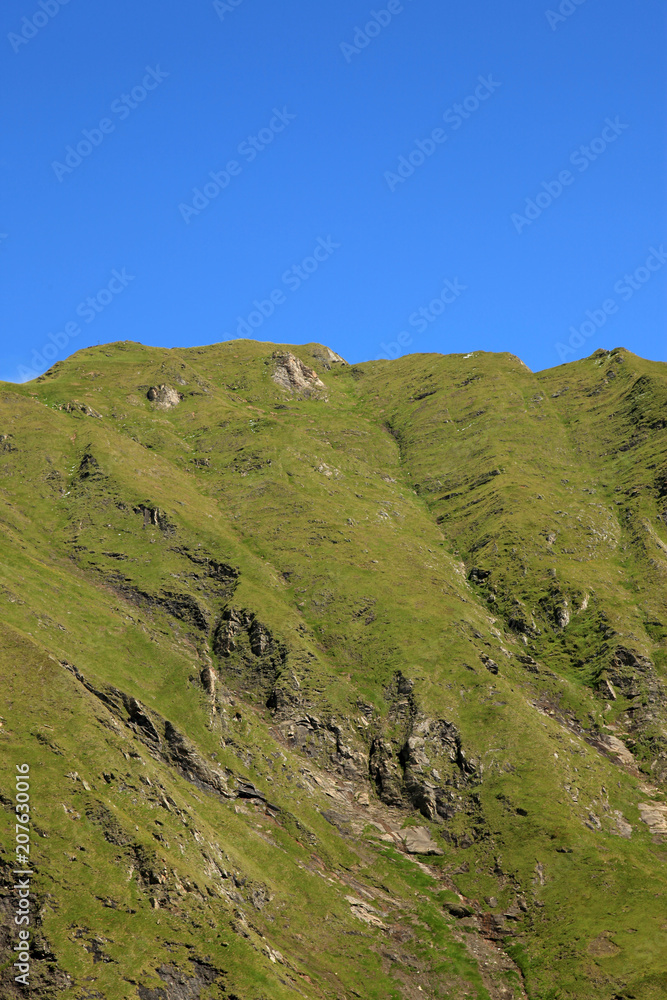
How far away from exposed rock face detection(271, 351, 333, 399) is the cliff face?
92.0 ft

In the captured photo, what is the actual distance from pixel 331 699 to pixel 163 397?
92.9 m

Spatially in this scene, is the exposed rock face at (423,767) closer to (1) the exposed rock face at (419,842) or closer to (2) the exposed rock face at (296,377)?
(1) the exposed rock face at (419,842)

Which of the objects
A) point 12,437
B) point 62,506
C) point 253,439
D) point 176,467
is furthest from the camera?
point 253,439

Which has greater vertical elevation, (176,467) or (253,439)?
(253,439)

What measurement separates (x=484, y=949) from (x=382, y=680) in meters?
32.5

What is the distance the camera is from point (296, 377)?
188375mm

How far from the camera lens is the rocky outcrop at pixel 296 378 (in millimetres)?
185125

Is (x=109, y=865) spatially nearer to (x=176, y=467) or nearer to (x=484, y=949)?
(x=484, y=949)

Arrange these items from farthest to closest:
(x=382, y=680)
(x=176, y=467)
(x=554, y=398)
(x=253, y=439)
Answer: (x=554, y=398) → (x=253, y=439) → (x=176, y=467) → (x=382, y=680)

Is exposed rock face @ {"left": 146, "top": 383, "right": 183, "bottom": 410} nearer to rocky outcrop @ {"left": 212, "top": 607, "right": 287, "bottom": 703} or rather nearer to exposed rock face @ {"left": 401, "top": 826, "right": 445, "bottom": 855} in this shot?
rocky outcrop @ {"left": 212, "top": 607, "right": 287, "bottom": 703}

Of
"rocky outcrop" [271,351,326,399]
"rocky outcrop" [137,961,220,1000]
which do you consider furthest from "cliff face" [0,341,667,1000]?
"rocky outcrop" [271,351,326,399]

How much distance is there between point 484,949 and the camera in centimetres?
6512

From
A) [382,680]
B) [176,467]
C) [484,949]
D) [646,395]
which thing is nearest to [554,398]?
[646,395]

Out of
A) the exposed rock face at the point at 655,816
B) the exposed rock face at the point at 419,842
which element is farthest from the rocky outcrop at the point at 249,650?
the exposed rock face at the point at 655,816
